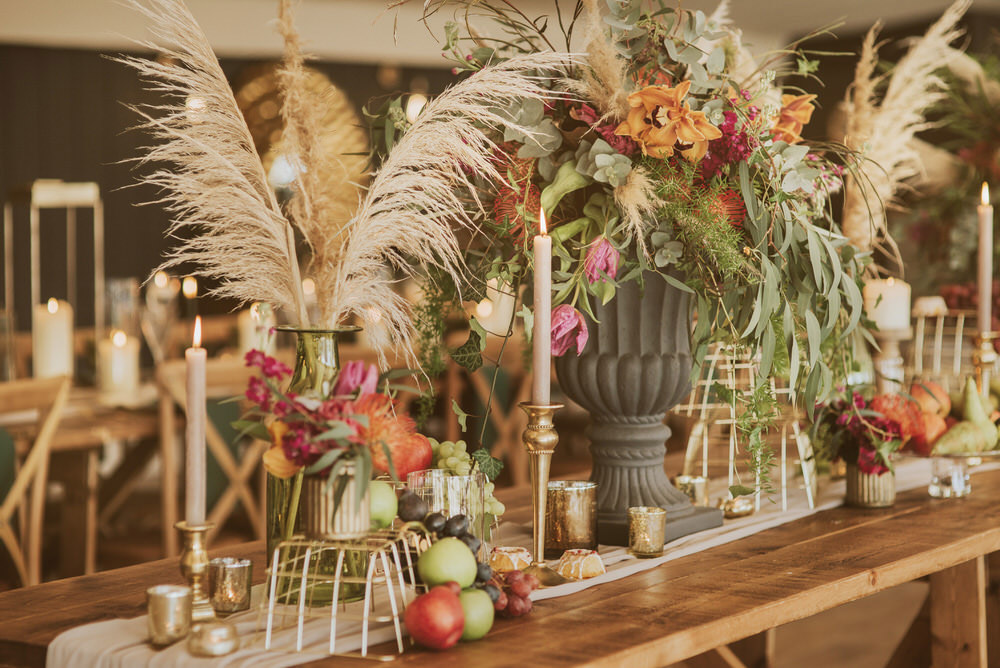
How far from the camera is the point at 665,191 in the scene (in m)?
1.28

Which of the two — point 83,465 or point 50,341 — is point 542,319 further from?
point 50,341

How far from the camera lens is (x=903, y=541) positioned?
139 cm

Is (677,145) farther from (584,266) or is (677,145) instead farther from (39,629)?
(39,629)

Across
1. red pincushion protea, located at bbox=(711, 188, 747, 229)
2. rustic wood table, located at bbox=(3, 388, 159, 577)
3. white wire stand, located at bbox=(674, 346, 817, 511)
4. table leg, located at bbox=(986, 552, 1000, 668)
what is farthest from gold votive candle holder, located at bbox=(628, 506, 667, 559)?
rustic wood table, located at bbox=(3, 388, 159, 577)

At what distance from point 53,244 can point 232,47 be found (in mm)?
1329

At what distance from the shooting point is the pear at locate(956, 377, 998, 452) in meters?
1.68

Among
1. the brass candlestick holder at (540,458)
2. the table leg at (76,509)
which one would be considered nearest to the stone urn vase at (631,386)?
the brass candlestick holder at (540,458)

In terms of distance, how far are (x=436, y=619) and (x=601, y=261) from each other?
51 centimetres

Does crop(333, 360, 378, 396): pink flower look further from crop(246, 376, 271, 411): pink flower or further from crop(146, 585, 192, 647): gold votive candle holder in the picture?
crop(146, 585, 192, 647): gold votive candle holder

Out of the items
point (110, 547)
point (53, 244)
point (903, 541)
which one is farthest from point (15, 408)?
point (53, 244)

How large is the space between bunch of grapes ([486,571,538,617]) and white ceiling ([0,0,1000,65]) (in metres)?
4.36

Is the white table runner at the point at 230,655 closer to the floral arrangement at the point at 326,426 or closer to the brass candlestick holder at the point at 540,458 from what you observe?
the brass candlestick holder at the point at 540,458

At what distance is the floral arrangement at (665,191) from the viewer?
1.28 m

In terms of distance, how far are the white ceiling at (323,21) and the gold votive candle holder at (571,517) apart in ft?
13.4
